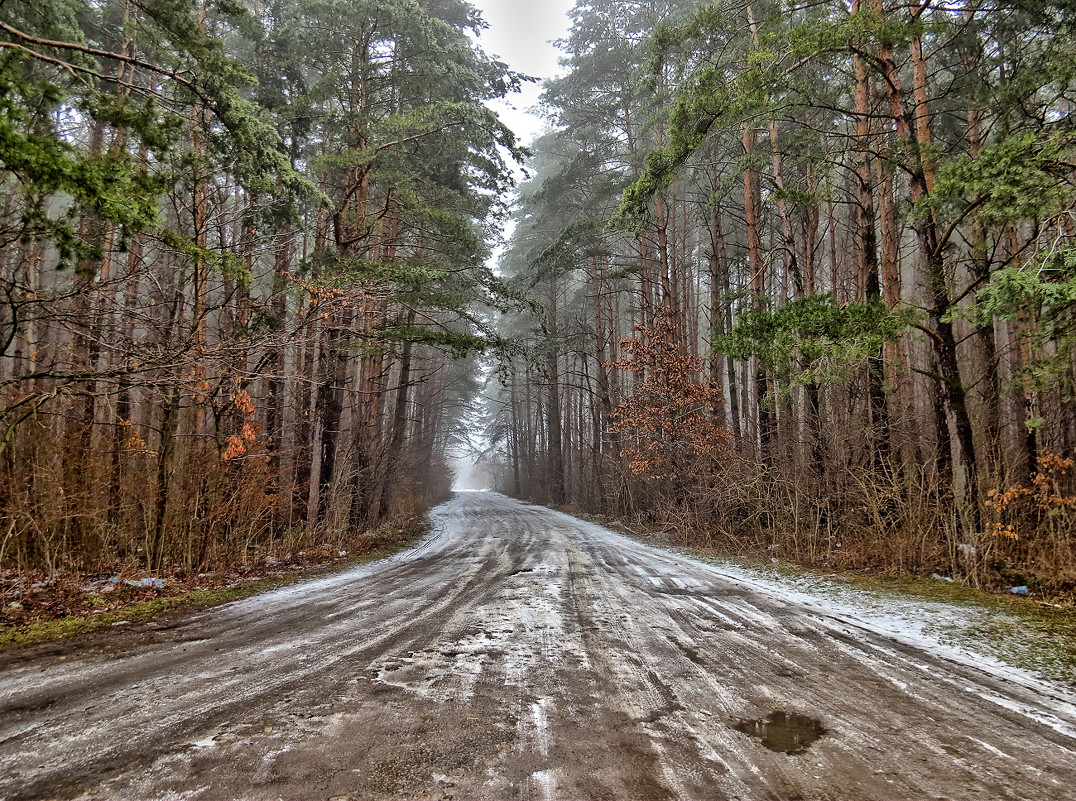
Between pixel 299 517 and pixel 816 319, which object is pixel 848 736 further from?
pixel 299 517

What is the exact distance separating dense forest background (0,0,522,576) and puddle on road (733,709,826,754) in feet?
16.6

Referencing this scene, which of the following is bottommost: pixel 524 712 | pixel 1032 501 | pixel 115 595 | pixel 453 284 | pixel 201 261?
pixel 115 595

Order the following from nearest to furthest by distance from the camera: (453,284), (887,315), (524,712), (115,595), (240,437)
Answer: (524,712) < (115,595) < (887,315) < (240,437) < (453,284)

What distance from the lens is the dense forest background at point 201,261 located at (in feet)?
13.9

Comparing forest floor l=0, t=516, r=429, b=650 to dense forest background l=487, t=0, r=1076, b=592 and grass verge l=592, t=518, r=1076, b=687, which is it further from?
dense forest background l=487, t=0, r=1076, b=592

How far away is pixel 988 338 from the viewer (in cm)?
873

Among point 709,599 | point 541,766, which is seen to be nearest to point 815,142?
point 709,599

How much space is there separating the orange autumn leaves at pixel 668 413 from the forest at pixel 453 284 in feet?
0.32

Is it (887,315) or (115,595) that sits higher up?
(887,315)

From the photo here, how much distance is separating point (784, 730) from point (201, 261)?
758 cm

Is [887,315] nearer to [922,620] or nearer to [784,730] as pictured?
[922,620]

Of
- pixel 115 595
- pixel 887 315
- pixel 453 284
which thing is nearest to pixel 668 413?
pixel 453 284

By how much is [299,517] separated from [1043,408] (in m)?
14.6

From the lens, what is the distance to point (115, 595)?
525 cm
